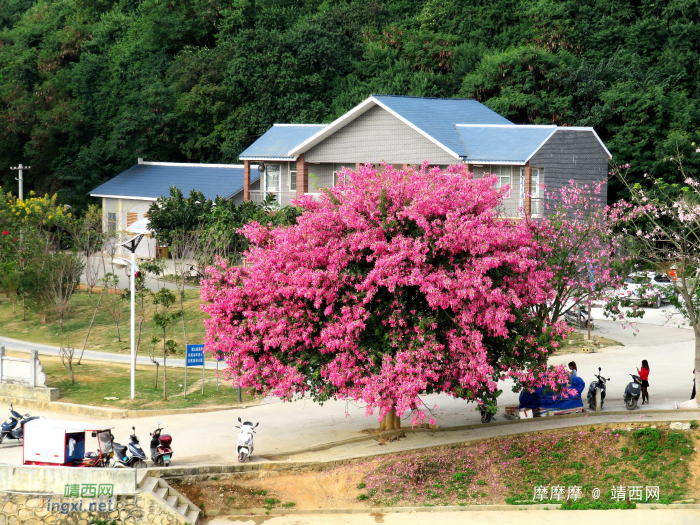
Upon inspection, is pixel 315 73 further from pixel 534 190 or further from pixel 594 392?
pixel 594 392

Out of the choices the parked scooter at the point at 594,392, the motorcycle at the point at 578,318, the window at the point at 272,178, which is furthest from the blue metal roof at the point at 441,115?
the parked scooter at the point at 594,392

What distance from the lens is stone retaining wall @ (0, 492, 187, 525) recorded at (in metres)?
16.4

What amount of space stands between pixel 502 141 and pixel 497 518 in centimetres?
2160

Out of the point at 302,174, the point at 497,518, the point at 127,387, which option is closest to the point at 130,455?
the point at 127,387

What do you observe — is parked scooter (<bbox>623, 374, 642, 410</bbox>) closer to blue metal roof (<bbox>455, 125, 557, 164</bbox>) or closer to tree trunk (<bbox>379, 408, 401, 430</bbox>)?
tree trunk (<bbox>379, 408, 401, 430</bbox>)

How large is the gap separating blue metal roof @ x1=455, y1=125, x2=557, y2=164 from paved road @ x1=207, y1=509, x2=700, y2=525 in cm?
1904

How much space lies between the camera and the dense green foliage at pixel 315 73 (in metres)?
47.0

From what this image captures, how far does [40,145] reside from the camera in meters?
57.2

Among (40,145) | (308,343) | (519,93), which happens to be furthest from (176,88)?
(308,343)

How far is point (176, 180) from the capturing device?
48.6m

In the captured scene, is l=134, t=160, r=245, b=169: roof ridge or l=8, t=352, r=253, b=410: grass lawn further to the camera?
l=134, t=160, r=245, b=169: roof ridge

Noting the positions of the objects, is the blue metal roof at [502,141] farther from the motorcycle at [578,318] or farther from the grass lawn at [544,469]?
the grass lawn at [544,469]

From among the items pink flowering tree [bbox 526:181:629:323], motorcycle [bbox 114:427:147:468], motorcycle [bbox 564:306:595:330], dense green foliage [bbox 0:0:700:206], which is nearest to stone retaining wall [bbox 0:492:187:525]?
motorcycle [bbox 114:427:147:468]

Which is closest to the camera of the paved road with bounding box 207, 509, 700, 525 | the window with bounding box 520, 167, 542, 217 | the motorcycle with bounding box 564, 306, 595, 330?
the paved road with bounding box 207, 509, 700, 525
